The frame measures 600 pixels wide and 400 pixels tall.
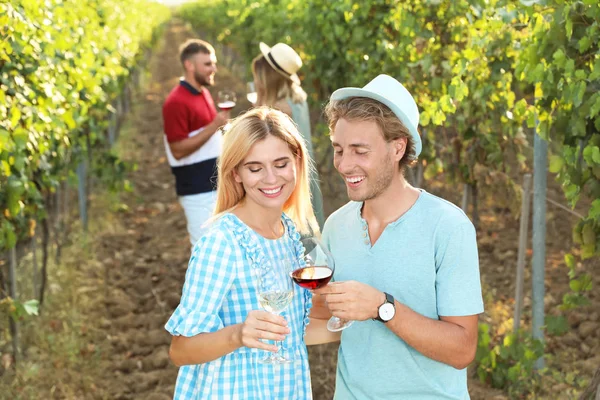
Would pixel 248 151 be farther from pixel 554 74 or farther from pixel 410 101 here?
pixel 554 74

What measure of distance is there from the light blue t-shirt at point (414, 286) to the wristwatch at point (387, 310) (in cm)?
15

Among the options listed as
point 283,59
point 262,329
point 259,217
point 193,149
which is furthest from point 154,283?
point 262,329

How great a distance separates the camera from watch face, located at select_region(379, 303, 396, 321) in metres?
1.83

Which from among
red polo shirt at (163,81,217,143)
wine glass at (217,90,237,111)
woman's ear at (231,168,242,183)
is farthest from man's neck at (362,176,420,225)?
red polo shirt at (163,81,217,143)

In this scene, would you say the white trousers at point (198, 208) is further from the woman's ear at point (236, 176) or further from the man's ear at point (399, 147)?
the man's ear at point (399, 147)

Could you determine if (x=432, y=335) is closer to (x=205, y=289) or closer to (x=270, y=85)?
(x=205, y=289)

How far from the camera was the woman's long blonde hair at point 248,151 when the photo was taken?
6.88 ft

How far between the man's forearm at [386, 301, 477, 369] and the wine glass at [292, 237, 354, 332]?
0.56 ft

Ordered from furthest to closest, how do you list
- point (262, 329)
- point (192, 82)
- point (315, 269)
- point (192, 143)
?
1. point (192, 82)
2. point (192, 143)
3. point (315, 269)
4. point (262, 329)

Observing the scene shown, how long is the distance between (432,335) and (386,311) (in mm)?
151

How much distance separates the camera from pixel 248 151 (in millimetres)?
2102

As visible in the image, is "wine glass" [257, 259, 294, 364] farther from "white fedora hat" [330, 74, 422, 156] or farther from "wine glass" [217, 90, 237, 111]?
"wine glass" [217, 90, 237, 111]

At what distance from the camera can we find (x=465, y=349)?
1903 millimetres

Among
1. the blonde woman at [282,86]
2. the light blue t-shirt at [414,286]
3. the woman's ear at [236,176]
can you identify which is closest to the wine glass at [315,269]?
the light blue t-shirt at [414,286]
